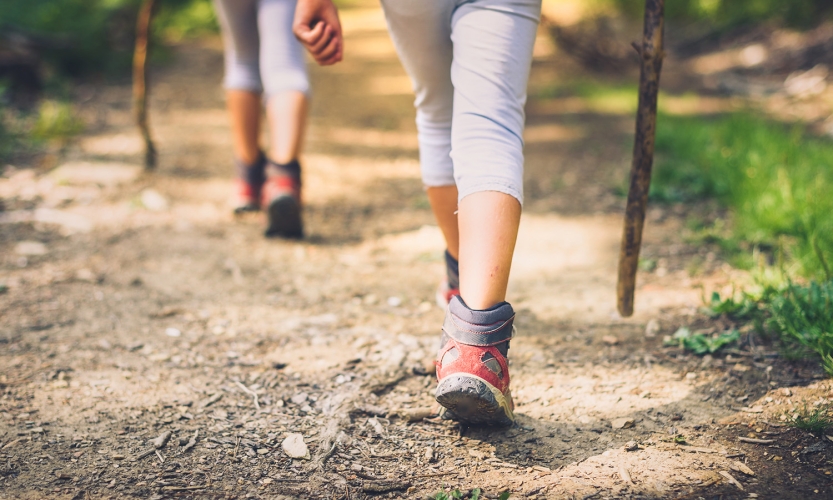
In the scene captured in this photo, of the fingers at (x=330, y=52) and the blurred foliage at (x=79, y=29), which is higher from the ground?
the fingers at (x=330, y=52)

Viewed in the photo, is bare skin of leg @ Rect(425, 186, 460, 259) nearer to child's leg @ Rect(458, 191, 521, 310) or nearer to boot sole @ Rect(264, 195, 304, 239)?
child's leg @ Rect(458, 191, 521, 310)

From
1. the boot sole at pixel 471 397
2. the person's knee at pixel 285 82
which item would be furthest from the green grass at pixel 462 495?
the person's knee at pixel 285 82

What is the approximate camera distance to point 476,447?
148 cm

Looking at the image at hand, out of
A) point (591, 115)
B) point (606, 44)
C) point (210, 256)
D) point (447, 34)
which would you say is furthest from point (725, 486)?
point (606, 44)

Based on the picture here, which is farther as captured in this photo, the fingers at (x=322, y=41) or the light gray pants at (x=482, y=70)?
the fingers at (x=322, y=41)

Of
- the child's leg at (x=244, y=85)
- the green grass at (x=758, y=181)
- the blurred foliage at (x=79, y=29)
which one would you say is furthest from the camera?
the blurred foliage at (x=79, y=29)

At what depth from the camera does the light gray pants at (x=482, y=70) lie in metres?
1.46

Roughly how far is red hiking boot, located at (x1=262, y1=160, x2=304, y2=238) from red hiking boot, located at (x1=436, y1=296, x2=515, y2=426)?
1.37m

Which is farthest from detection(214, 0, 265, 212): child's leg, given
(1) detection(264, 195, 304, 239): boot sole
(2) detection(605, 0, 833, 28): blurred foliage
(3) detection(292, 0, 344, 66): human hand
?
(2) detection(605, 0, 833, 28): blurred foliage

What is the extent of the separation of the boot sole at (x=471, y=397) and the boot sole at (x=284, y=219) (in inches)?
57.0

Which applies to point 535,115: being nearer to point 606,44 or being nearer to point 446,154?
point 606,44

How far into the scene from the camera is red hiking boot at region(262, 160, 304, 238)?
2629 millimetres

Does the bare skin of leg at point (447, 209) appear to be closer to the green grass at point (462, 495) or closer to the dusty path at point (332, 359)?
the dusty path at point (332, 359)

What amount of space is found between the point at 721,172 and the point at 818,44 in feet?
12.0
